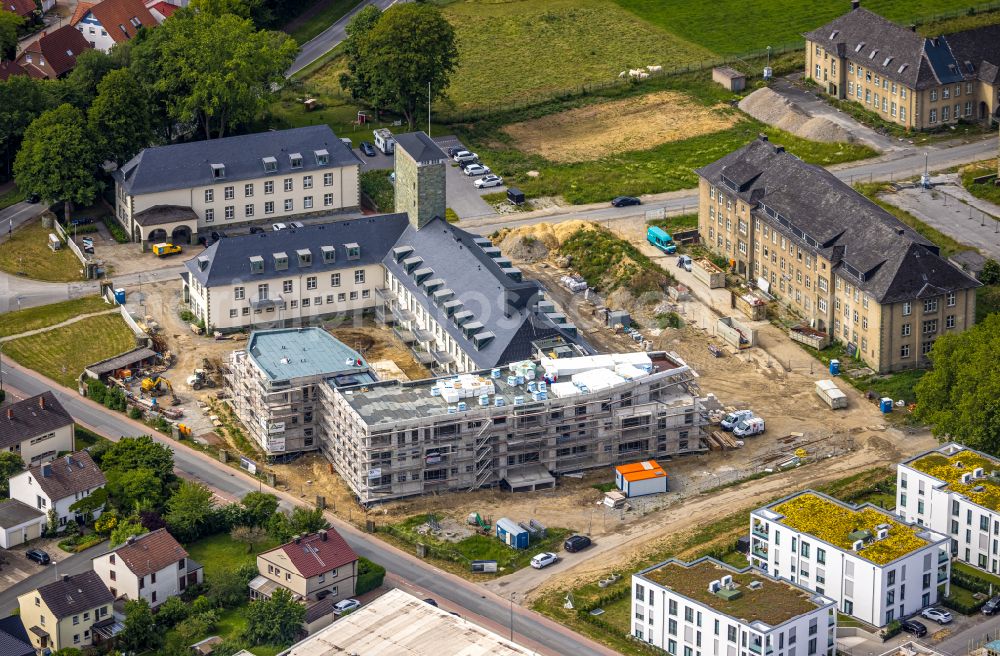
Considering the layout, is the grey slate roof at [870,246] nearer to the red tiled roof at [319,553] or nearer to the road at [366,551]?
the road at [366,551]

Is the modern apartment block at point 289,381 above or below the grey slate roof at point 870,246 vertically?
below

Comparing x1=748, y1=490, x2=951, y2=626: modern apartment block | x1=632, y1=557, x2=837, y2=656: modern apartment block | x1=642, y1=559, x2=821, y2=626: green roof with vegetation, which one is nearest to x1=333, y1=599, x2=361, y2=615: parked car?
x1=632, y1=557, x2=837, y2=656: modern apartment block

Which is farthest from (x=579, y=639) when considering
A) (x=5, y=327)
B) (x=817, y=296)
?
(x=5, y=327)

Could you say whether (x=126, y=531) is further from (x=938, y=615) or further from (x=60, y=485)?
(x=938, y=615)

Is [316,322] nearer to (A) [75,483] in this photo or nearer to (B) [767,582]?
(A) [75,483]

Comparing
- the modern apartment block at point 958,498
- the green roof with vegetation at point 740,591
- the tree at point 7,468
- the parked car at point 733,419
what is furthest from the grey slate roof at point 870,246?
the tree at point 7,468

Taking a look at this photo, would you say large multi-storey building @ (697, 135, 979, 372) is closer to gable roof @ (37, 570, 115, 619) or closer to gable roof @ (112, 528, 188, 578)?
gable roof @ (112, 528, 188, 578)

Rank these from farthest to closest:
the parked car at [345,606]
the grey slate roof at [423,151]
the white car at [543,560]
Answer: the grey slate roof at [423,151] < the white car at [543,560] < the parked car at [345,606]
